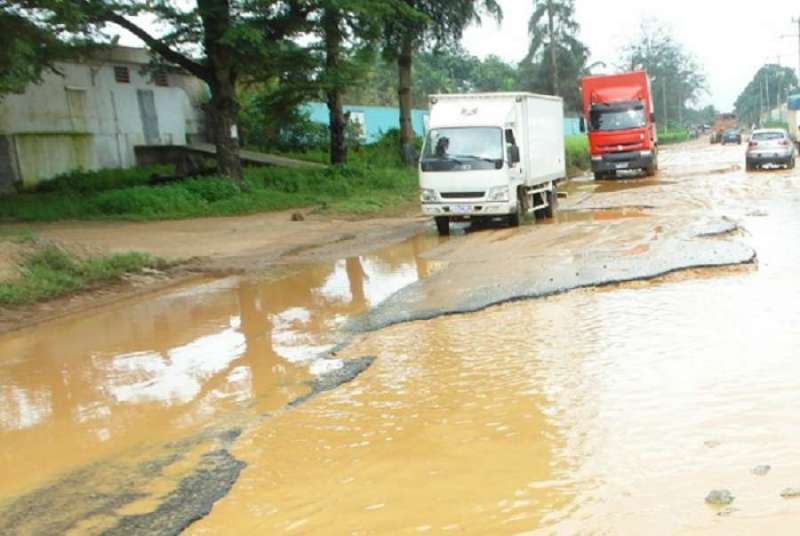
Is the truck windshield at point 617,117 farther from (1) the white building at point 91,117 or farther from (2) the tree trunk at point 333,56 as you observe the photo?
(1) the white building at point 91,117

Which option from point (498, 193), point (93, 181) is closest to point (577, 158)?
point (93, 181)

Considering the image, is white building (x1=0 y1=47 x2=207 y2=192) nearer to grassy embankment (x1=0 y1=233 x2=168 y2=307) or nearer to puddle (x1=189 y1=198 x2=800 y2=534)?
grassy embankment (x1=0 y1=233 x2=168 y2=307)

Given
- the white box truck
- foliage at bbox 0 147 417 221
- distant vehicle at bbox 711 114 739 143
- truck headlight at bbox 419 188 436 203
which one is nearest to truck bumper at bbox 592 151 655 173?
foliage at bbox 0 147 417 221

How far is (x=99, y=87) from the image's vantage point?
88.5 ft

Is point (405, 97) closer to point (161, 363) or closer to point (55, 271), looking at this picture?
point (55, 271)

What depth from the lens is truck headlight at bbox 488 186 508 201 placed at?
15.5 meters

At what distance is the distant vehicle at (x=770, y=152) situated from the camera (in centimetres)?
2700

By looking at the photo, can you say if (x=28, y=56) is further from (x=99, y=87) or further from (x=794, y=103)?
(x=794, y=103)

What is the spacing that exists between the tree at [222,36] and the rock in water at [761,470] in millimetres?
18585

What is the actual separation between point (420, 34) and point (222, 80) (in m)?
10.7

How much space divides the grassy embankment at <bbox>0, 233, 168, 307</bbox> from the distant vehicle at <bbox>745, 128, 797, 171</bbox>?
22.3 m

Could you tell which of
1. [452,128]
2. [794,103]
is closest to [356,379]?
[452,128]

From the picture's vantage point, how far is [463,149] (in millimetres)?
15609

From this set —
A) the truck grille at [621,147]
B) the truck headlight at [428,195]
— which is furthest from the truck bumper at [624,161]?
the truck headlight at [428,195]
